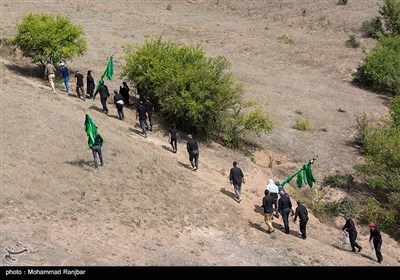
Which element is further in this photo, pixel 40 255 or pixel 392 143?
pixel 392 143

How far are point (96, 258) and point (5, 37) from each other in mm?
23229

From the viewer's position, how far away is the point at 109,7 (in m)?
46.3

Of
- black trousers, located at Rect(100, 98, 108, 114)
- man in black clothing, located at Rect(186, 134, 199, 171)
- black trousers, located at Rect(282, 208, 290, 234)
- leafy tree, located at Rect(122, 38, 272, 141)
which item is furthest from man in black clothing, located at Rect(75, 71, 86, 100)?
black trousers, located at Rect(282, 208, 290, 234)

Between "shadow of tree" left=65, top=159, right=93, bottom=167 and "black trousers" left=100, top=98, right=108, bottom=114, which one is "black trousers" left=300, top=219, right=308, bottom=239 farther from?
"black trousers" left=100, top=98, right=108, bottom=114

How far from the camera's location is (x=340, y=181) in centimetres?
2416

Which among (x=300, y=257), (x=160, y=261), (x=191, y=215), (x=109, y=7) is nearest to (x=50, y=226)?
(x=160, y=261)

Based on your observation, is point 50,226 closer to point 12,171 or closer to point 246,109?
point 12,171

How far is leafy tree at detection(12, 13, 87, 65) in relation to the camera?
2731 cm

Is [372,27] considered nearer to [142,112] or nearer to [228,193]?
[142,112]

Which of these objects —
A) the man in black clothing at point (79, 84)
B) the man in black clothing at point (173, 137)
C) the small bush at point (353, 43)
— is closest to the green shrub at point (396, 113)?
the man in black clothing at point (173, 137)

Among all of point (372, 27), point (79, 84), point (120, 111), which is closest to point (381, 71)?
point (372, 27)

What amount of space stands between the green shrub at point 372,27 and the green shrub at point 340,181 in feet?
82.2

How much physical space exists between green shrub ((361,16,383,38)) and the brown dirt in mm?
10946

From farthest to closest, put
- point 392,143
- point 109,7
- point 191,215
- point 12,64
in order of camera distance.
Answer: point 109,7 < point 12,64 < point 392,143 < point 191,215
